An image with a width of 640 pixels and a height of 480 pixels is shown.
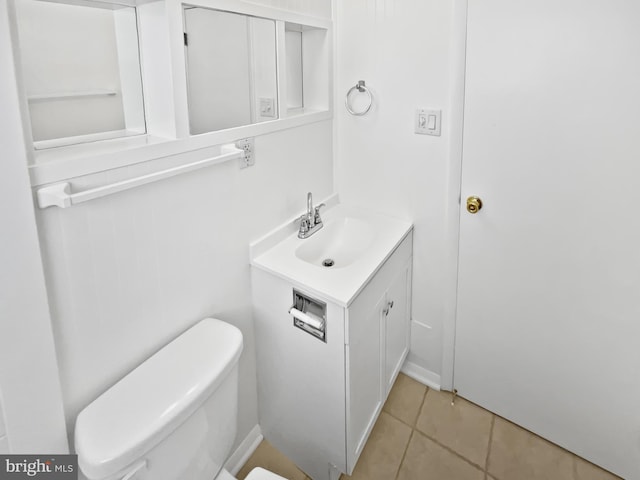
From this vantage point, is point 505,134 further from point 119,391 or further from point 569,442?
point 119,391

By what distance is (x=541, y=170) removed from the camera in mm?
1529

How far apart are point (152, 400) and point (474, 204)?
1.34m

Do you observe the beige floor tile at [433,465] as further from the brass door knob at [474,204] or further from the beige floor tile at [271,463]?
the brass door knob at [474,204]

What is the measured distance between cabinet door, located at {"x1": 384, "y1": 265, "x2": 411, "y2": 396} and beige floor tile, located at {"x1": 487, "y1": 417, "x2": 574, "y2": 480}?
1.63 feet

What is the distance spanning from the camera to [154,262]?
1217 mm

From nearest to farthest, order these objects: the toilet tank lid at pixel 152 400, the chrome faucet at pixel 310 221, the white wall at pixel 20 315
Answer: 1. the white wall at pixel 20 315
2. the toilet tank lid at pixel 152 400
3. the chrome faucet at pixel 310 221

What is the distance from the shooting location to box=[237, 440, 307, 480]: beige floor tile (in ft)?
5.56

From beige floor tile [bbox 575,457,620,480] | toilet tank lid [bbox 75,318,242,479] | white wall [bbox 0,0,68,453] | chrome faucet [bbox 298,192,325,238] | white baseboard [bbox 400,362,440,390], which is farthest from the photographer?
white baseboard [bbox 400,362,440,390]

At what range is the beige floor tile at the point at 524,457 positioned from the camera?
1664 millimetres

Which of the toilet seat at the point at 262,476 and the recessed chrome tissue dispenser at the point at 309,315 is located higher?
the recessed chrome tissue dispenser at the point at 309,315

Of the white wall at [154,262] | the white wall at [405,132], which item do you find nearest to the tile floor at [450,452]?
the white wall at [405,132]

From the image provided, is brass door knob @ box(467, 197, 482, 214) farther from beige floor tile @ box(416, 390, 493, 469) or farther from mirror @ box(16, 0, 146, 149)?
mirror @ box(16, 0, 146, 149)

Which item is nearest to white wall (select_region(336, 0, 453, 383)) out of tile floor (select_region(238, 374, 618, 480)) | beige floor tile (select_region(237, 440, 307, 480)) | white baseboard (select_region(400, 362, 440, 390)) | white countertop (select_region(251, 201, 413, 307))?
white baseboard (select_region(400, 362, 440, 390))

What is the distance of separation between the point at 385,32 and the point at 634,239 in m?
1.20
